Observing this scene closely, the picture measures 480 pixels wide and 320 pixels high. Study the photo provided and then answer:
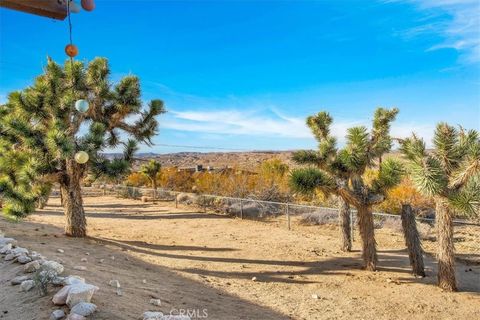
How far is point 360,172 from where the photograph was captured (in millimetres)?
8898

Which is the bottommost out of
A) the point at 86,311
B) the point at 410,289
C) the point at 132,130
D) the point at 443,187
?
the point at 410,289

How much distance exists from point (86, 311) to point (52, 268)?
177cm

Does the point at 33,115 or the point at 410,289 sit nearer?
the point at 410,289

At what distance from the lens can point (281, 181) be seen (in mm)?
20031

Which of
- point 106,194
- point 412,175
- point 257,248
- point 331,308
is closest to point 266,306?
point 331,308

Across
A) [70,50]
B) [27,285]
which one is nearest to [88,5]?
[70,50]

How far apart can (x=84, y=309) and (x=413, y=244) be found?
711 centimetres

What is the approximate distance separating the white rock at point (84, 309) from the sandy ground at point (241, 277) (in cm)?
8

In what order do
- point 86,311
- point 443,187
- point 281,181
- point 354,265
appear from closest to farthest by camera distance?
point 86,311
point 443,187
point 354,265
point 281,181

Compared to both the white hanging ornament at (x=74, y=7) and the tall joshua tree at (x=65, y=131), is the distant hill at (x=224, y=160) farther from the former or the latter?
the white hanging ornament at (x=74, y=7)

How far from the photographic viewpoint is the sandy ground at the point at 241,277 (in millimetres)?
5363

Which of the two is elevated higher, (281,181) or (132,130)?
(132,130)

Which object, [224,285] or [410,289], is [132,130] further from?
[410,289]

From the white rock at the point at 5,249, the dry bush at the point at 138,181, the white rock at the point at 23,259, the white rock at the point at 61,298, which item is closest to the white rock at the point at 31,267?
the white rock at the point at 23,259
